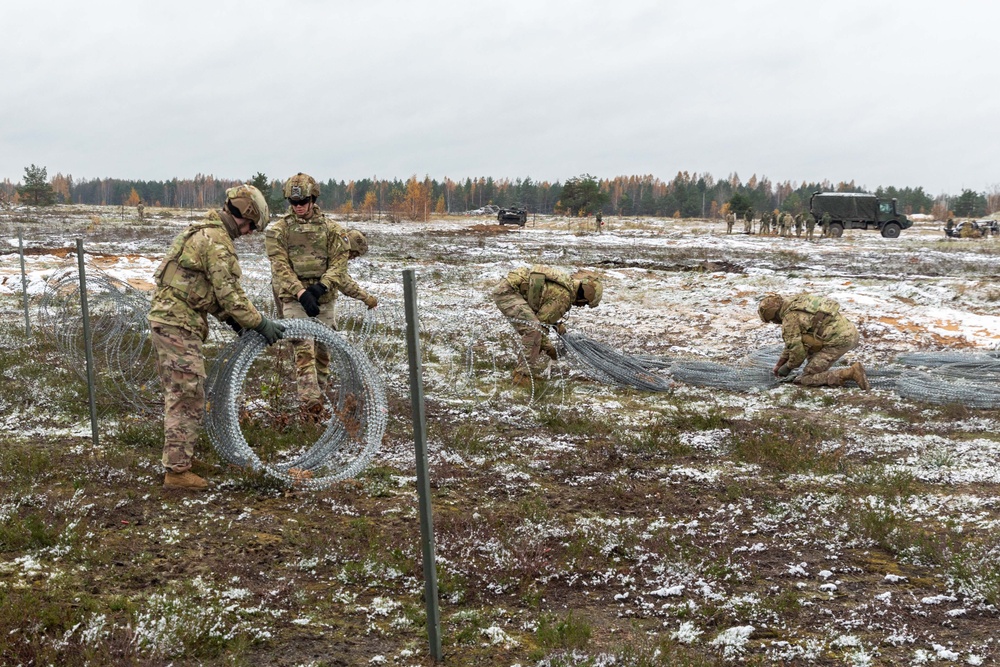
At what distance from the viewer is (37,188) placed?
68.2 metres

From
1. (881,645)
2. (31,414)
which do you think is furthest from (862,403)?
(31,414)

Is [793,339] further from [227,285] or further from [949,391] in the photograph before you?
[227,285]

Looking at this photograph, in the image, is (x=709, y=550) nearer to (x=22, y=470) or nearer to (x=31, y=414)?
(x=22, y=470)

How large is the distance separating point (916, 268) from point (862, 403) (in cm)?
1579

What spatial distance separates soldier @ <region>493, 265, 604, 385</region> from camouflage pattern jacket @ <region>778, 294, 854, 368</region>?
256 cm

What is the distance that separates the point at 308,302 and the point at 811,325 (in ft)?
21.7

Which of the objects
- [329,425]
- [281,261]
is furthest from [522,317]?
[329,425]

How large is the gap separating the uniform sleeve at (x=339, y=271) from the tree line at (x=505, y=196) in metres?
31.8

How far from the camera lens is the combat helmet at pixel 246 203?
592cm

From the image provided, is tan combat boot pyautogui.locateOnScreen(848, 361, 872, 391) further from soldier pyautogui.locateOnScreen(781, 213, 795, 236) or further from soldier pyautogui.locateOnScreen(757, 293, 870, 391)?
soldier pyautogui.locateOnScreen(781, 213, 795, 236)

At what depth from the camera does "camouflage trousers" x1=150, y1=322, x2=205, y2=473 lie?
18.9ft

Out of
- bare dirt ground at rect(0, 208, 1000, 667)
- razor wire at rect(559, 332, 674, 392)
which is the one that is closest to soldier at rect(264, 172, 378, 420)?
bare dirt ground at rect(0, 208, 1000, 667)

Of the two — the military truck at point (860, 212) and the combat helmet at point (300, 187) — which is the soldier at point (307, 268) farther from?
the military truck at point (860, 212)

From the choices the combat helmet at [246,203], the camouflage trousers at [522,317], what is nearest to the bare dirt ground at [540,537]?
the camouflage trousers at [522,317]
